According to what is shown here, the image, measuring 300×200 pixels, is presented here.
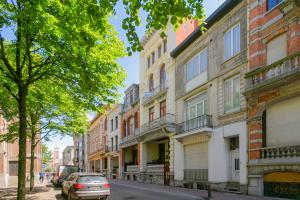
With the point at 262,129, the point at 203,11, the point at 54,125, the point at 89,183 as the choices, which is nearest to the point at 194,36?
the point at 262,129

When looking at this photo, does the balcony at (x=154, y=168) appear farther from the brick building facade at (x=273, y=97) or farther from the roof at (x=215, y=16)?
the brick building facade at (x=273, y=97)

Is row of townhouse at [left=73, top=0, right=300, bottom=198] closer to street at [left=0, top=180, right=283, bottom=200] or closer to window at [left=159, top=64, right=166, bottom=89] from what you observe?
window at [left=159, top=64, right=166, bottom=89]

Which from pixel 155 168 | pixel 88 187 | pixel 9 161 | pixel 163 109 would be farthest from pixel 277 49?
pixel 9 161

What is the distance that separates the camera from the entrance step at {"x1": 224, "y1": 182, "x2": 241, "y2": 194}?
1930 centimetres

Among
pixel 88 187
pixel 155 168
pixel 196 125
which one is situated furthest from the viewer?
pixel 155 168

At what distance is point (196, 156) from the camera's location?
25547 millimetres

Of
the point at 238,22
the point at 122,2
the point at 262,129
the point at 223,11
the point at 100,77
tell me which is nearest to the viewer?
the point at 122,2

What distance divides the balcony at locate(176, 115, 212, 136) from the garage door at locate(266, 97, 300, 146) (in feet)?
19.6

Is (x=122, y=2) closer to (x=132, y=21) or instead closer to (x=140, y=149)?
(x=132, y=21)

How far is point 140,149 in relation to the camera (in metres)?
37.1

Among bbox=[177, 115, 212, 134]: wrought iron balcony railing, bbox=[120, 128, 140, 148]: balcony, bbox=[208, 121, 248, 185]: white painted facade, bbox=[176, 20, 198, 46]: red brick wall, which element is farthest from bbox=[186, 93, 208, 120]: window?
bbox=[120, 128, 140, 148]: balcony

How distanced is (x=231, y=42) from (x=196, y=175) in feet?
33.1

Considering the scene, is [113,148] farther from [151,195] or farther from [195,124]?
[151,195]

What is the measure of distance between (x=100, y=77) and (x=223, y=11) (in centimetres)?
1234
